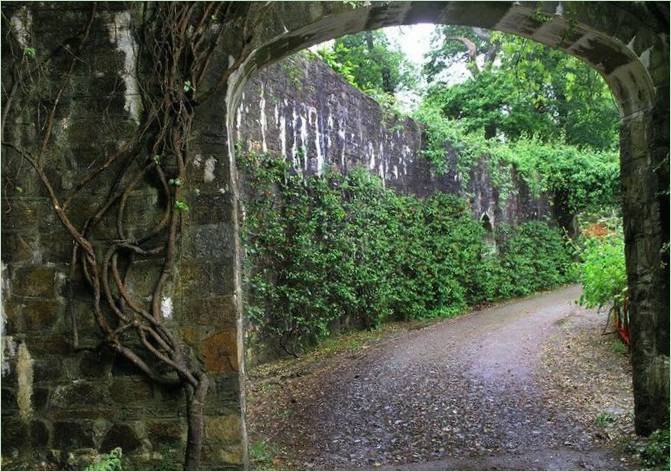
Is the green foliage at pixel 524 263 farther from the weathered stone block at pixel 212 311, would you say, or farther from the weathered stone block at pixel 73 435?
the weathered stone block at pixel 73 435

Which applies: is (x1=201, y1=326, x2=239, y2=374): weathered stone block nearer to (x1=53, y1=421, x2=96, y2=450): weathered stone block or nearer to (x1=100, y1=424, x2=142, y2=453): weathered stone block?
(x1=100, y1=424, x2=142, y2=453): weathered stone block

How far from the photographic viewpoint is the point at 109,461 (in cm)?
344

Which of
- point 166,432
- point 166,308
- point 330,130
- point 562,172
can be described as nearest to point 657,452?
point 166,432

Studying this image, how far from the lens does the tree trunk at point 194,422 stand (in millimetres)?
3426

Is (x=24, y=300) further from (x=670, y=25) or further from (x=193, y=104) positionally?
(x=670, y=25)

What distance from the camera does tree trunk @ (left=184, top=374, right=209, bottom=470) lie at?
343cm

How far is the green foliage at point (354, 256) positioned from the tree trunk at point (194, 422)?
12.5 feet

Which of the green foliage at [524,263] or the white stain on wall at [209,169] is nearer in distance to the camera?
the white stain on wall at [209,169]

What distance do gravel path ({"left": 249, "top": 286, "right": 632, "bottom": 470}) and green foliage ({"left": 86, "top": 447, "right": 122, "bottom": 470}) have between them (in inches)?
42.0

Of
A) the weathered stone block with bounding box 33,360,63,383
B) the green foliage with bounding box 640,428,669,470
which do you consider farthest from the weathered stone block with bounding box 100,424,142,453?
the green foliage with bounding box 640,428,669,470

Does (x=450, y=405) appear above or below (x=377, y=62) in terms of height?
below

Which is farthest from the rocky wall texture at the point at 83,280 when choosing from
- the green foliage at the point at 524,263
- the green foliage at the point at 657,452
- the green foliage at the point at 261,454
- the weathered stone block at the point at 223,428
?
the green foliage at the point at 524,263

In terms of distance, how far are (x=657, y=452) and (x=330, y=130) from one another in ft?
21.6

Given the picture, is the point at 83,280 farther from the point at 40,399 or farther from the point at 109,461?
the point at 109,461
